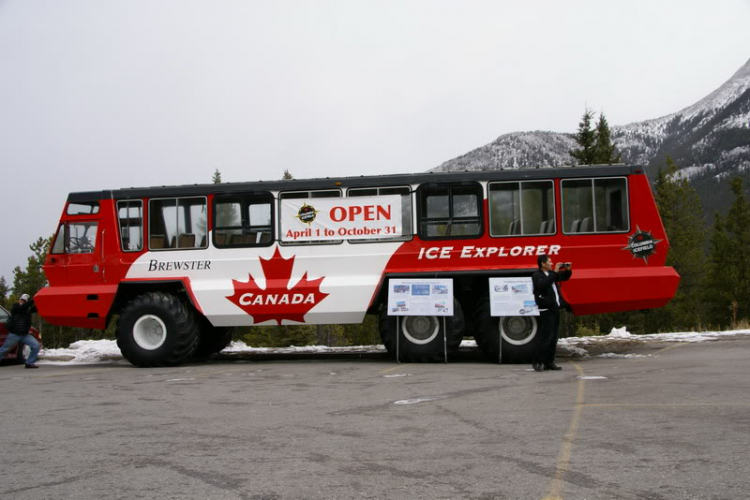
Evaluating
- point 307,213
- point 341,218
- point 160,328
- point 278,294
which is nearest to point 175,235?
point 160,328

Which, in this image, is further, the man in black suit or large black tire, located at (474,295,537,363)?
large black tire, located at (474,295,537,363)

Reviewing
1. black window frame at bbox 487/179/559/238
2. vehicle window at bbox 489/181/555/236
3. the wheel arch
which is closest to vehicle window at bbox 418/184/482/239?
black window frame at bbox 487/179/559/238

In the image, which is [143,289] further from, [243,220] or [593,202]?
[593,202]

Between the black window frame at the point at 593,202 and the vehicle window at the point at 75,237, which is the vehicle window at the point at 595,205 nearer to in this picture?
the black window frame at the point at 593,202

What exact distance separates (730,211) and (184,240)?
6134 centimetres

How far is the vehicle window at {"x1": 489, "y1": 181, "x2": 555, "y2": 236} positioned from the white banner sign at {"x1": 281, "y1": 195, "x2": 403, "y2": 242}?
5.88ft

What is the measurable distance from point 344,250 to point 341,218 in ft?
1.99

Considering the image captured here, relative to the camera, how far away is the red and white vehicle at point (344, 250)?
13172mm

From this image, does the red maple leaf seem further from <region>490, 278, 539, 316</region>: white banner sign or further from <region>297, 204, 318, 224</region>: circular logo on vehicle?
<region>490, 278, 539, 316</region>: white banner sign

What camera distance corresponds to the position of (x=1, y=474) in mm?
5316

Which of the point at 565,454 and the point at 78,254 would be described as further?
the point at 78,254

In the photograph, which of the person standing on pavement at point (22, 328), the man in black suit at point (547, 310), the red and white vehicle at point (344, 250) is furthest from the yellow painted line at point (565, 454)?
the person standing on pavement at point (22, 328)

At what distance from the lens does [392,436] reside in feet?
21.0

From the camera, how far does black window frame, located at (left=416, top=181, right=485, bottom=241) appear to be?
→ 44.2ft
